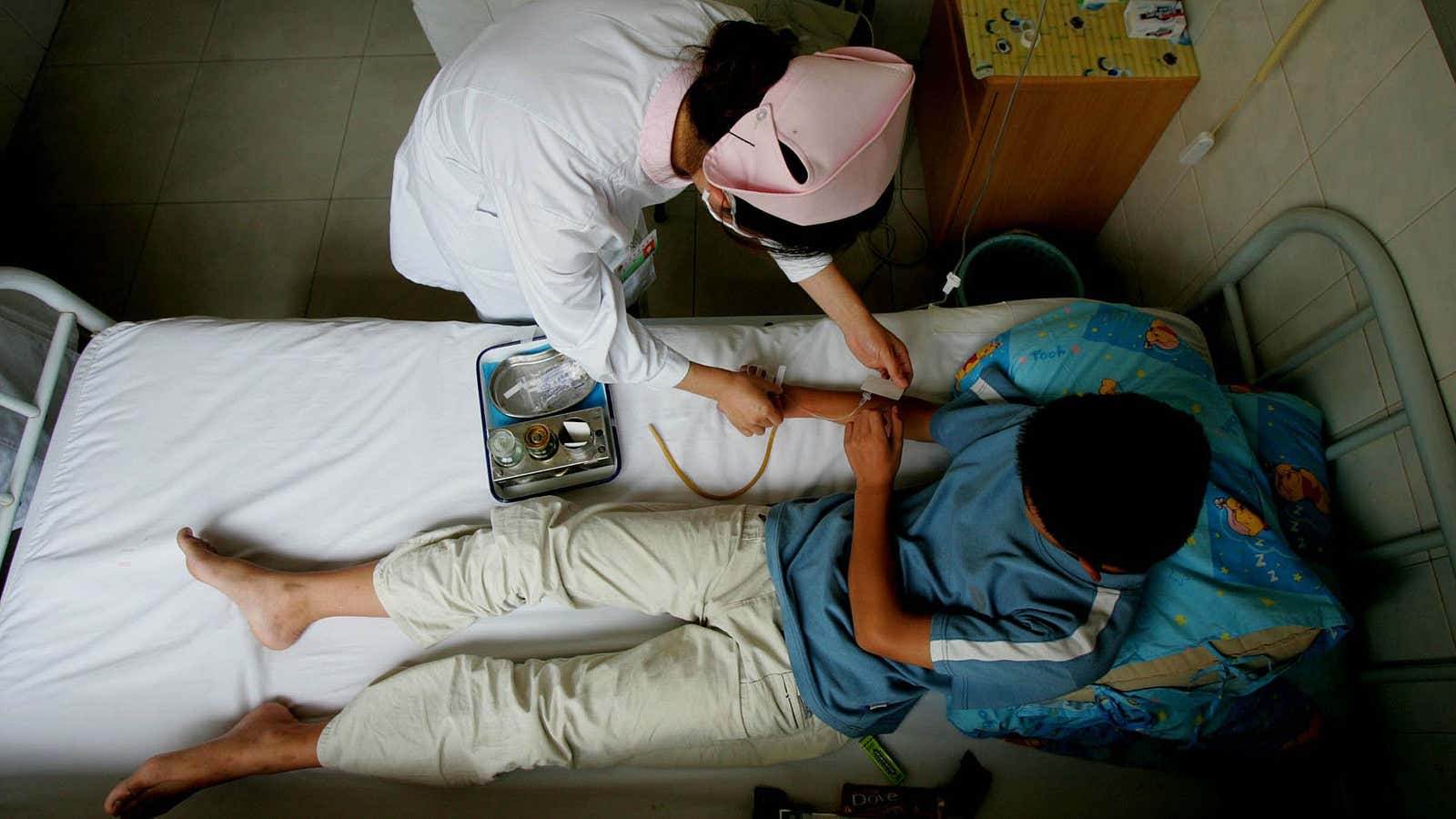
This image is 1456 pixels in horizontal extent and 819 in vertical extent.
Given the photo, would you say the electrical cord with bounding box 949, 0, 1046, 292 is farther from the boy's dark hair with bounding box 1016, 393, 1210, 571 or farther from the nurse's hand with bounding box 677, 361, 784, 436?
the boy's dark hair with bounding box 1016, 393, 1210, 571

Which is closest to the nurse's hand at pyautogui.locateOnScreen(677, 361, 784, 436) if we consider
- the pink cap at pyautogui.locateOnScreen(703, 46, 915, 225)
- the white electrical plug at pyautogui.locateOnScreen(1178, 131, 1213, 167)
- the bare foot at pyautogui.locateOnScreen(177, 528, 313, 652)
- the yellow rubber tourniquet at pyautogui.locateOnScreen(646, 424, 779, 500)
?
the yellow rubber tourniquet at pyautogui.locateOnScreen(646, 424, 779, 500)

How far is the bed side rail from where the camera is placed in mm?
1392

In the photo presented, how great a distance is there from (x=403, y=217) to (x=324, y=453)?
1.72 ft

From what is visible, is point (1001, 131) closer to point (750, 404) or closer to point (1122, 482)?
point (750, 404)

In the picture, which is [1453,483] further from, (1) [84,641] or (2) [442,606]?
(1) [84,641]

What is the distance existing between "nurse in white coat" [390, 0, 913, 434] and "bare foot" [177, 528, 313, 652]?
76 cm

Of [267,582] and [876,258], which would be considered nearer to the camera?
[267,582]

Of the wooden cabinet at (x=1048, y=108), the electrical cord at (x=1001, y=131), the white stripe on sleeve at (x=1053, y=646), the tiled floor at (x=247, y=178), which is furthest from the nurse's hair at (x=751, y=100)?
the tiled floor at (x=247, y=178)

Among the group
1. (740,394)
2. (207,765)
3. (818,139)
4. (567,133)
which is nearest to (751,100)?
(818,139)

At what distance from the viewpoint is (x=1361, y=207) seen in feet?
4.04

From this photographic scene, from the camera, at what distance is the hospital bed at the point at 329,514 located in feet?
4.16

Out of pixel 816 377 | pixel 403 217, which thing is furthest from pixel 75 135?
pixel 816 377

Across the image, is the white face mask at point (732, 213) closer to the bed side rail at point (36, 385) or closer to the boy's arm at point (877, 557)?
the boy's arm at point (877, 557)

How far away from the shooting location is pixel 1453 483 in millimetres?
997
